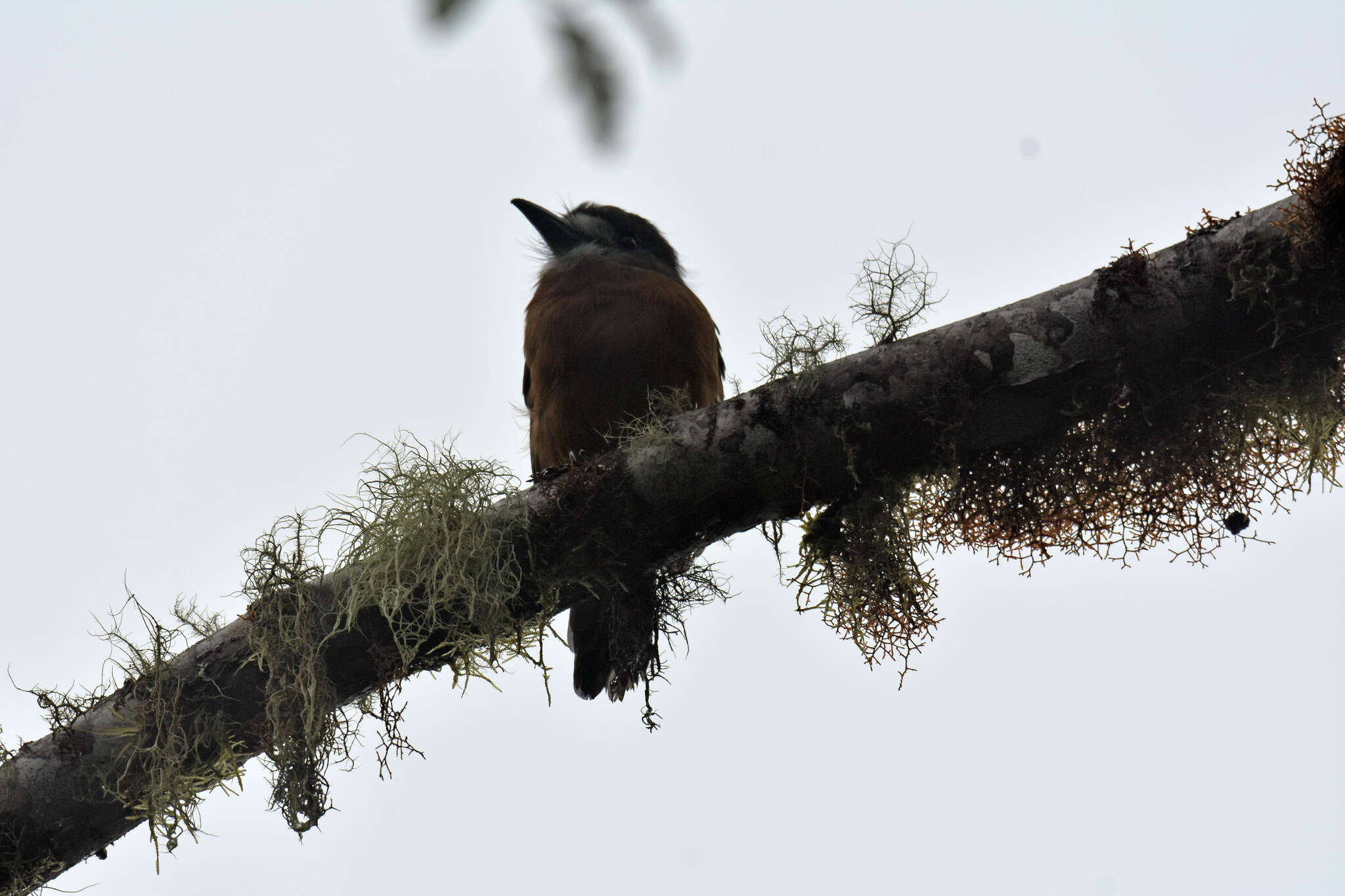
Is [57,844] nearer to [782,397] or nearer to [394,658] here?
[394,658]

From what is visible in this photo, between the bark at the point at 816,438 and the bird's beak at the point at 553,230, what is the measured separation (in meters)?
2.09

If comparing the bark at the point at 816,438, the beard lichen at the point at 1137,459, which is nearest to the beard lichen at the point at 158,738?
the bark at the point at 816,438

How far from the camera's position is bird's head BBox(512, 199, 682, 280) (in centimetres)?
462

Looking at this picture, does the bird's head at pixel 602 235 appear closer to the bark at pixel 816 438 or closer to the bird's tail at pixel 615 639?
the bird's tail at pixel 615 639

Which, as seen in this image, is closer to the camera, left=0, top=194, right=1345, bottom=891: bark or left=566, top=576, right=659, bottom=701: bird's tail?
left=0, top=194, right=1345, bottom=891: bark

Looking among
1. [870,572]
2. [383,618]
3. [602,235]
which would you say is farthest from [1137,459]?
[602,235]

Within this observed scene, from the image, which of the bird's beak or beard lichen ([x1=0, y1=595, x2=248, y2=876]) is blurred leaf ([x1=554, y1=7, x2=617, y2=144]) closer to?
beard lichen ([x1=0, y1=595, x2=248, y2=876])

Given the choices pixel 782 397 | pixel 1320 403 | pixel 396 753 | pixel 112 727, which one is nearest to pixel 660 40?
pixel 782 397

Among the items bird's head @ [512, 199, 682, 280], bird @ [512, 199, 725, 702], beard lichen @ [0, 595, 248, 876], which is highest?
bird's head @ [512, 199, 682, 280]

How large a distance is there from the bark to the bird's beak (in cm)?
209

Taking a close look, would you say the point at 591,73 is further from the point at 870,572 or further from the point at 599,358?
the point at 599,358

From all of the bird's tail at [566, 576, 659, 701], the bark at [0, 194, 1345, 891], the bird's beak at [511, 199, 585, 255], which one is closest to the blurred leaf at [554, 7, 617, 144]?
the bark at [0, 194, 1345, 891]

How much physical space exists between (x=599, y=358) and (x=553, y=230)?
1044 mm

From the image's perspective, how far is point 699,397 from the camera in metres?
4.01
